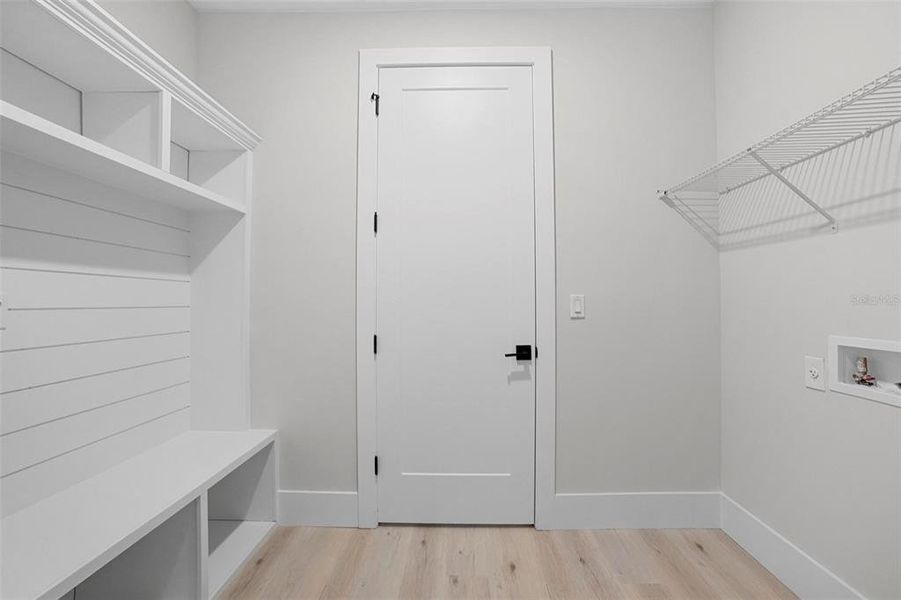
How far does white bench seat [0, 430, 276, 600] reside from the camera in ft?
3.57

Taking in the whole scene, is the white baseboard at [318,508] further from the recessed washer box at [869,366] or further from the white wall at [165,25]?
the white wall at [165,25]

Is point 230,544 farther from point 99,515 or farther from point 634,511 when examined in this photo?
point 634,511

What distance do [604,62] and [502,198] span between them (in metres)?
0.86

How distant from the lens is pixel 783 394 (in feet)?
5.78

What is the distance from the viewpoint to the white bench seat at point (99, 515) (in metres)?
1.09

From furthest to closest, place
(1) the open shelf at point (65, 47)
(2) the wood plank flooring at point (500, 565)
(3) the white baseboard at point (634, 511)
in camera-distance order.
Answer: (3) the white baseboard at point (634, 511) < (2) the wood plank flooring at point (500, 565) < (1) the open shelf at point (65, 47)

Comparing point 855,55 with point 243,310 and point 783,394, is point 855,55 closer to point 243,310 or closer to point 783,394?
point 783,394

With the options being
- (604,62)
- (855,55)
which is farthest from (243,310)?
(855,55)

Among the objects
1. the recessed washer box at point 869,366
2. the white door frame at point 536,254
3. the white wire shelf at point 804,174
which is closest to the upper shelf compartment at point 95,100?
the white door frame at point 536,254

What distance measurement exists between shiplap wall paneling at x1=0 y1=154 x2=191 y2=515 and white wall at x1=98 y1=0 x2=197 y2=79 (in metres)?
0.70

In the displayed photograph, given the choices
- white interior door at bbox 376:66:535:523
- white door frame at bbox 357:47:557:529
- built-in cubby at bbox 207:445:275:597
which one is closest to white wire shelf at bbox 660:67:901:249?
white door frame at bbox 357:47:557:529

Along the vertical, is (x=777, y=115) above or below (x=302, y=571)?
above

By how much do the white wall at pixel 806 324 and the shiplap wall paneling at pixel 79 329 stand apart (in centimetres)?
261

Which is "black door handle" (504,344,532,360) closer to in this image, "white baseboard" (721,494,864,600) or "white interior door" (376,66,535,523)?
"white interior door" (376,66,535,523)
